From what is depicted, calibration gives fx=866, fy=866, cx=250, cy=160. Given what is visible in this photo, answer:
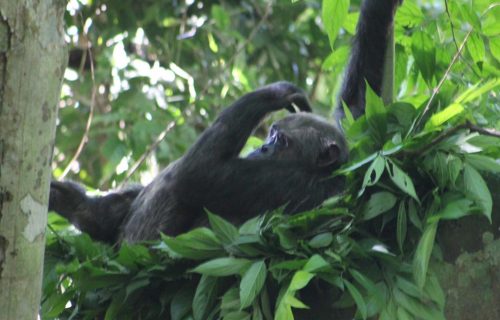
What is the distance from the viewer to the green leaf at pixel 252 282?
280 cm

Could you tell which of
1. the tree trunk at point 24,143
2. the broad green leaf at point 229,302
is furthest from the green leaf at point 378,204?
the tree trunk at point 24,143

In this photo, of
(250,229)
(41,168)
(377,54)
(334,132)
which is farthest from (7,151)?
(377,54)

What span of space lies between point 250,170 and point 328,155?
0.36 meters

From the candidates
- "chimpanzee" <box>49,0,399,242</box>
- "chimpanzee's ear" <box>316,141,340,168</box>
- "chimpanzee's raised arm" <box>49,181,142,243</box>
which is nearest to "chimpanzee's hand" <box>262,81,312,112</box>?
"chimpanzee" <box>49,0,399,242</box>

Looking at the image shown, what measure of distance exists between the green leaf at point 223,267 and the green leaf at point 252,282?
1.5 inches

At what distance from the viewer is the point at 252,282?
112 inches

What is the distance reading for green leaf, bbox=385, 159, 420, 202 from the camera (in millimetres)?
2799

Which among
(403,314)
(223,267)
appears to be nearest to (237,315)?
(223,267)

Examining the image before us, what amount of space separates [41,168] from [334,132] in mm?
2019

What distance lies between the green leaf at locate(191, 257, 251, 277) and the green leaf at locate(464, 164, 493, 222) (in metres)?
0.78

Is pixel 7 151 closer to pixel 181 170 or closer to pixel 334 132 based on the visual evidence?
pixel 181 170

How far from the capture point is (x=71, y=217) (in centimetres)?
424

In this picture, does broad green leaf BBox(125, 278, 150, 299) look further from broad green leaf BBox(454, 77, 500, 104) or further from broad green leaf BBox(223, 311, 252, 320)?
broad green leaf BBox(454, 77, 500, 104)

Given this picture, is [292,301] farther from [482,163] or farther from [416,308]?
[482,163]
